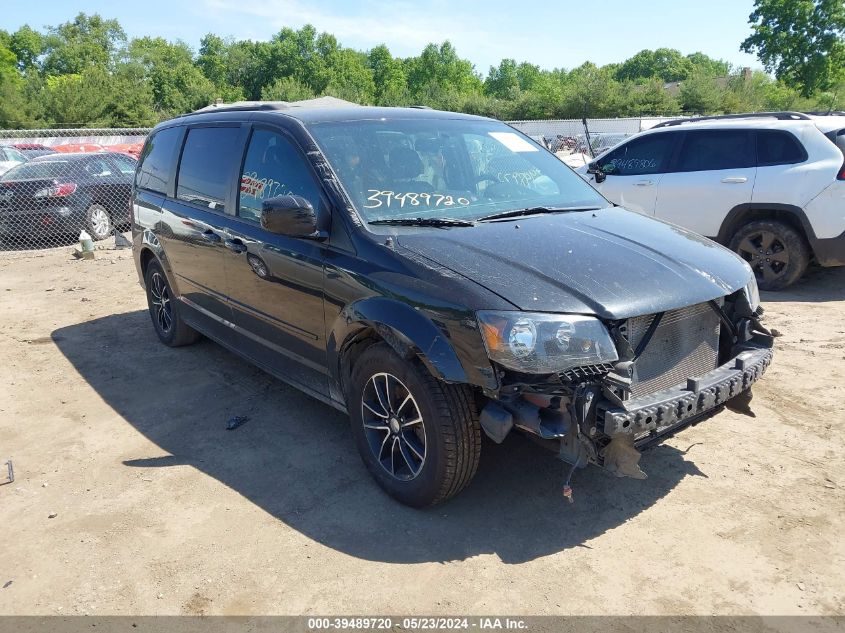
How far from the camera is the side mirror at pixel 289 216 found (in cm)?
331

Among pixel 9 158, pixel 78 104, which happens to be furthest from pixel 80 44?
pixel 9 158

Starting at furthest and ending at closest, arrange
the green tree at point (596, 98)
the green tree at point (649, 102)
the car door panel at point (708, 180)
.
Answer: the green tree at point (596, 98), the green tree at point (649, 102), the car door panel at point (708, 180)

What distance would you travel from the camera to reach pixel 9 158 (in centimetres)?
1500

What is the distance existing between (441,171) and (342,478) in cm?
188

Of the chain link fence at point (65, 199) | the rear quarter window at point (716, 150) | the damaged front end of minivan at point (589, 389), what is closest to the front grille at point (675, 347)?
the damaged front end of minivan at point (589, 389)

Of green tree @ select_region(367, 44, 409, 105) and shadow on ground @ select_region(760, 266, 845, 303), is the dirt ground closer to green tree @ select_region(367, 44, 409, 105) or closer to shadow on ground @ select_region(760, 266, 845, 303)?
shadow on ground @ select_region(760, 266, 845, 303)

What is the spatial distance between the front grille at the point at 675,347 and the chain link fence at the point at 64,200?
32.3 feet

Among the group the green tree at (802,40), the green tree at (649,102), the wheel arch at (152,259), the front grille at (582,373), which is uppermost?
the green tree at (802,40)

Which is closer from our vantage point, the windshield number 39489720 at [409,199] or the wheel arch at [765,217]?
the windshield number 39489720 at [409,199]

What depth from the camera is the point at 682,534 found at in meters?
3.04

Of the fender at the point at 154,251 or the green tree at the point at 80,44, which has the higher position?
the green tree at the point at 80,44

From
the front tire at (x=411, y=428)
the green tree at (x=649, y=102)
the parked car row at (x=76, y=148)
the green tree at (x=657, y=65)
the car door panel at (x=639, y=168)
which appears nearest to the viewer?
the front tire at (x=411, y=428)

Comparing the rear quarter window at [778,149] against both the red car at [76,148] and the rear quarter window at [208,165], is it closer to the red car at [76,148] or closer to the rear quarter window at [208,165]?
the rear quarter window at [208,165]

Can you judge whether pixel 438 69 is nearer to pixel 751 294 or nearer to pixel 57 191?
pixel 57 191
